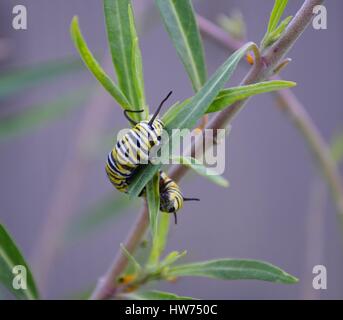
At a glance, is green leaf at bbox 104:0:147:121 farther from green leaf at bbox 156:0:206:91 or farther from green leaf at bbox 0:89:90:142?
green leaf at bbox 0:89:90:142

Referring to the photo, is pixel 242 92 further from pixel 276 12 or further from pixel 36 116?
pixel 36 116

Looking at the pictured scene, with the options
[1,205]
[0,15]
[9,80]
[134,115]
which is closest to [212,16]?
[0,15]

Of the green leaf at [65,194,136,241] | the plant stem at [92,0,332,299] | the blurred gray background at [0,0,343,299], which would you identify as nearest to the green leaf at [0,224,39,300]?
the plant stem at [92,0,332,299]

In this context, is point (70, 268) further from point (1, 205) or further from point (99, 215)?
point (99, 215)

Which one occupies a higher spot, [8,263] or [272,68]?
[272,68]

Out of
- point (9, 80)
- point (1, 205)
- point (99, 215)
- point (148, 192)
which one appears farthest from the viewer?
point (1, 205)
